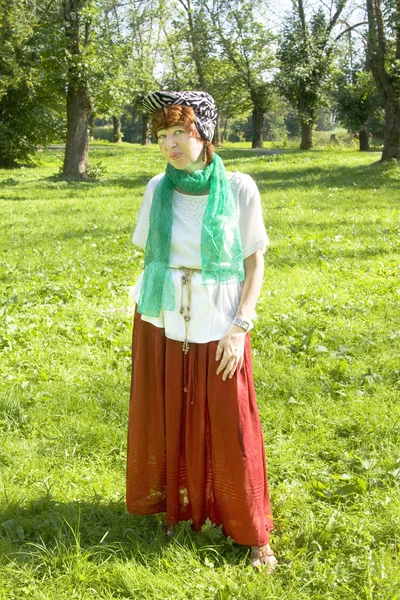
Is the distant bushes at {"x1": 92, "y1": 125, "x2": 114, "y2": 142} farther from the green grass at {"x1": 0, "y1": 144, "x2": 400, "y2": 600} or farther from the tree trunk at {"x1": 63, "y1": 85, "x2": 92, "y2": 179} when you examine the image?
the green grass at {"x1": 0, "y1": 144, "x2": 400, "y2": 600}

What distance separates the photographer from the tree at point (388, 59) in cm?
1714

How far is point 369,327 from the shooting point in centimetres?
592

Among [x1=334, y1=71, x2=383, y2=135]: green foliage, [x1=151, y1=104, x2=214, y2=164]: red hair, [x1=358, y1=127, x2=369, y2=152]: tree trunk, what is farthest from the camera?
[x1=358, y1=127, x2=369, y2=152]: tree trunk

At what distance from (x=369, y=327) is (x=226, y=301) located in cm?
345

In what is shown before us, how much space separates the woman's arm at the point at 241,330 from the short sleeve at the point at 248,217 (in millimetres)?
54

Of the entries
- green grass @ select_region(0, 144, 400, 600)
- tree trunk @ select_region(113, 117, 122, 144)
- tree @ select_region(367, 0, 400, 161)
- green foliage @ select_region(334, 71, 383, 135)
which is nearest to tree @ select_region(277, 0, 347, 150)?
green foliage @ select_region(334, 71, 383, 135)

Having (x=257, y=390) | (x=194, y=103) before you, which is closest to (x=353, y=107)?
(x=257, y=390)

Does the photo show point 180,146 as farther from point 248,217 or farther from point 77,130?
point 77,130

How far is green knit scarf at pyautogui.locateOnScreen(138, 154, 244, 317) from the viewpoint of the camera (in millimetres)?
2676

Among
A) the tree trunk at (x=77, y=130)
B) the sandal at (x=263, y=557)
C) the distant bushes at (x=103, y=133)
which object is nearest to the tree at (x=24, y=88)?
the tree trunk at (x=77, y=130)

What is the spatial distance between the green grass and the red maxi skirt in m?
0.19

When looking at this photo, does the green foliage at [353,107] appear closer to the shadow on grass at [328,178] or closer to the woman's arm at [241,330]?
the shadow on grass at [328,178]

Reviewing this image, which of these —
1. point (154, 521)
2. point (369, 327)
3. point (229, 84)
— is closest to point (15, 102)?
point (229, 84)

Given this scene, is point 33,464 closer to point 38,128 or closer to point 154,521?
A: point 154,521
